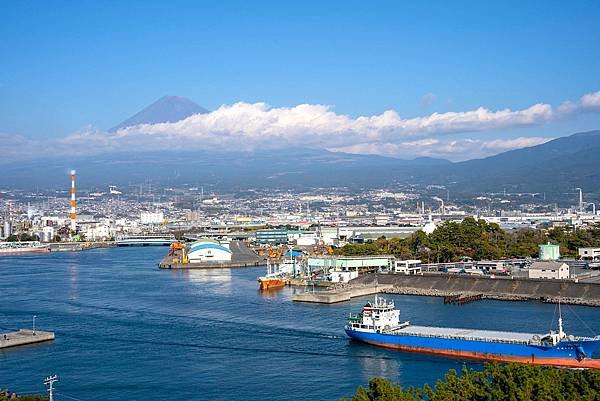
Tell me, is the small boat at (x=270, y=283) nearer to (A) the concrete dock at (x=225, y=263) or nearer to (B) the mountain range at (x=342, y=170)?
(A) the concrete dock at (x=225, y=263)

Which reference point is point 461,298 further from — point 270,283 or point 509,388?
point 509,388

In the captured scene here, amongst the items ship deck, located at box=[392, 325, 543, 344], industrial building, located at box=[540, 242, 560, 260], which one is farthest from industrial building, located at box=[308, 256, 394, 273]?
ship deck, located at box=[392, 325, 543, 344]

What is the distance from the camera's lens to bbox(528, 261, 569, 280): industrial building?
49.8ft

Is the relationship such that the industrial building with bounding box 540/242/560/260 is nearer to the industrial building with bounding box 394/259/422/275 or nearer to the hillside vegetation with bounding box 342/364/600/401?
the industrial building with bounding box 394/259/422/275

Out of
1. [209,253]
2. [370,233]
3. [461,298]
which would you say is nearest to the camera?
[461,298]

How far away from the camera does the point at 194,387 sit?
847cm

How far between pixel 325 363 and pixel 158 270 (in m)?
12.4

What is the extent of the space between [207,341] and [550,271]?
7640mm

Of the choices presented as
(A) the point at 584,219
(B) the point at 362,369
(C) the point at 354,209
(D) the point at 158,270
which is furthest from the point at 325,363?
(C) the point at 354,209

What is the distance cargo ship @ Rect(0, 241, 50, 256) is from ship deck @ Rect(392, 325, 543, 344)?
879 inches

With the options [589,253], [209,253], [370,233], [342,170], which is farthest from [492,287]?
[342,170]

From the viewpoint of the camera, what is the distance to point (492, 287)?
14.8 metres

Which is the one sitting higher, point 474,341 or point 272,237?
point 272,237

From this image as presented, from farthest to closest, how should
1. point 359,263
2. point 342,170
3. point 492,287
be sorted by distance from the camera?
point 342,170 < point 359,263 < point 492,287
